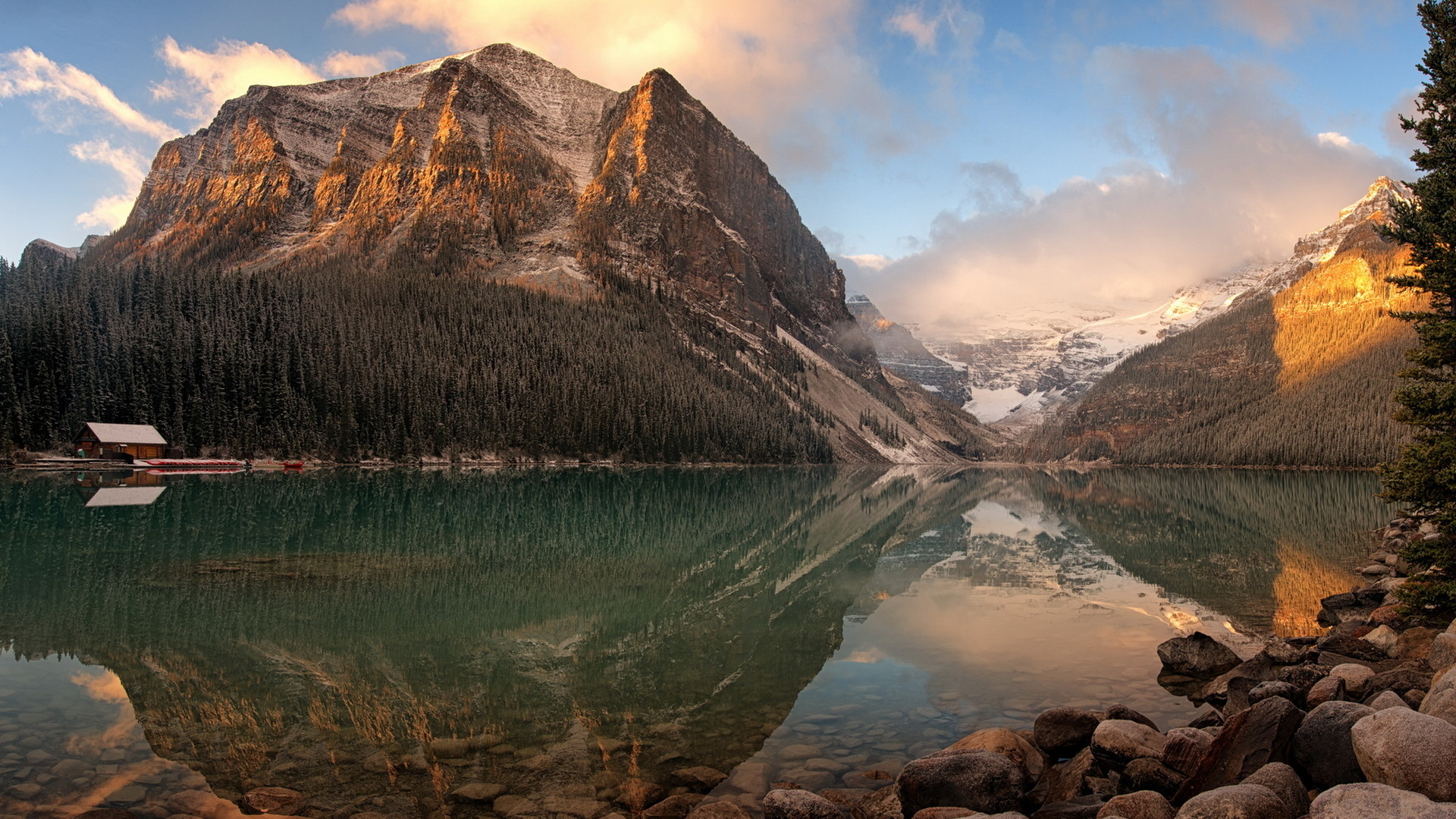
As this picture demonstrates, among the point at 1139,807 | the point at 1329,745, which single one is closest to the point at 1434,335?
the point at 1329,745

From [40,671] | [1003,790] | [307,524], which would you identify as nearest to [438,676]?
[40,671]

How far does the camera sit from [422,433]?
105875mm

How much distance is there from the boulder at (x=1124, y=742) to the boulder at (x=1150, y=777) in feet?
0.84

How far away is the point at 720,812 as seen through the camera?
902 centimetres

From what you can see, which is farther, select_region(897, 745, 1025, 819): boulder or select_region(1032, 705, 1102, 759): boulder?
select_region(1032, 705, 1102, 759): boulder

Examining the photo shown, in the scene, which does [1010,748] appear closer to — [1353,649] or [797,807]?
[797,807]

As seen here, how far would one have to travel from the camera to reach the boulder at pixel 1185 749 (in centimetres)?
918

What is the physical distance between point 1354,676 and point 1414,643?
4.09m

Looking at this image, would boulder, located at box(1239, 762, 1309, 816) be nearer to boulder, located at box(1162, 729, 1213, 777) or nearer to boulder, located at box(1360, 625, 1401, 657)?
boulder, located at box(1162, 729, 1213, 777)

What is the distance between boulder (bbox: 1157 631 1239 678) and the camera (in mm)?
15812

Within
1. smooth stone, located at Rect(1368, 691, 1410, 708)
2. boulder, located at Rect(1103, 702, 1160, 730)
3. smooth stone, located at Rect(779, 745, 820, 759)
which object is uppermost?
smooth stone, located at Rect(1368, 691, 1410, 708)

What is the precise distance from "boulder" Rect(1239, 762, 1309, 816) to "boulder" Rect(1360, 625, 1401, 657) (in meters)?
10.0

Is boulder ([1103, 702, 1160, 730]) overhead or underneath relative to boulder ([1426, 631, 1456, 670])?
underneath

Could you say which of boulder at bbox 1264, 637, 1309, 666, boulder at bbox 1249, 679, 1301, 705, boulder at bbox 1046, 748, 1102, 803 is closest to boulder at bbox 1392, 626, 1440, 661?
boulder at bbox 1264, 637, 1309, 666
